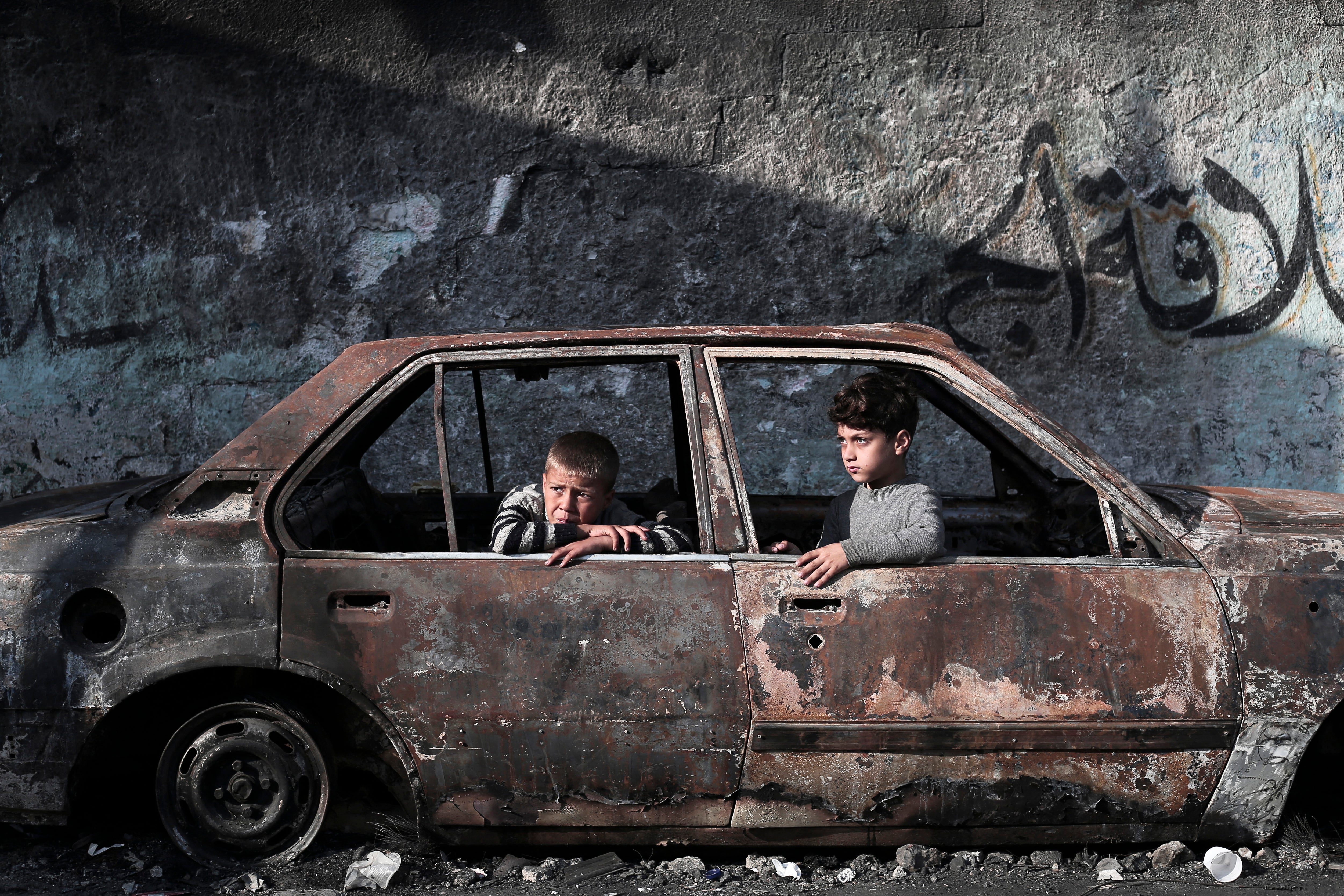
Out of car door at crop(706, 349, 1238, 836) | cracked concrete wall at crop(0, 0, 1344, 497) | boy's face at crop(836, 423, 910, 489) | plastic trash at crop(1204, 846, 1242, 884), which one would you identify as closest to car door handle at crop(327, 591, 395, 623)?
car door at crop(706, 349, 1238, 836)

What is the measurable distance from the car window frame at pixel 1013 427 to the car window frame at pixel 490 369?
7cm

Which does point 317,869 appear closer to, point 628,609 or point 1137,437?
point 628,609

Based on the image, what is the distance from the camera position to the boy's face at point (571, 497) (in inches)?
115

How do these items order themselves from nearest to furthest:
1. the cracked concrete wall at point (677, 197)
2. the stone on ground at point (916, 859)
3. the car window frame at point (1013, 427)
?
1. the car window frame at point (1013, 427)
2. the stone on ground at point (916, 859)
3. the cracked concrete wall at point (677, 197)

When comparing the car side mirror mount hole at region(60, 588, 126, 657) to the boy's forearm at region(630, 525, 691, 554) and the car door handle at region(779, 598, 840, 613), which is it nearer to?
the boy's forearm at region(630, 525, 691, 554)

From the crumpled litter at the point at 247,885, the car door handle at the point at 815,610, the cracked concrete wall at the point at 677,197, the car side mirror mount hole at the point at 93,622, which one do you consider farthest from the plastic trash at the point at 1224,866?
the cracked concrete wall at the point at 677,197

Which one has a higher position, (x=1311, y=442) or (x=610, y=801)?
(x=1311, y=442)

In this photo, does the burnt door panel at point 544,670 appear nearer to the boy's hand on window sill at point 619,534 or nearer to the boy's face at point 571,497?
the boy's hand on window sill at point 619,534

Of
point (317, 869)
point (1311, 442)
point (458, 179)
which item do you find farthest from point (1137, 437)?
point (317, 869)

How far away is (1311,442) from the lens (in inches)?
236

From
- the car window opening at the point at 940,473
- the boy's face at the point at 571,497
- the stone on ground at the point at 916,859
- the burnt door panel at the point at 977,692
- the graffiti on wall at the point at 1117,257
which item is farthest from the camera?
the graffiti on wall at the point at 1117,257

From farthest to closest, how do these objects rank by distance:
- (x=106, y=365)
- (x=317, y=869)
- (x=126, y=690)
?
(x=106, y=365), (x=317, y=869), (x=126, y=690)

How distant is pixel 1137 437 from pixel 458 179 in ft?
13.3

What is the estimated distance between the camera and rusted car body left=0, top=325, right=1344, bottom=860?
2549mm
